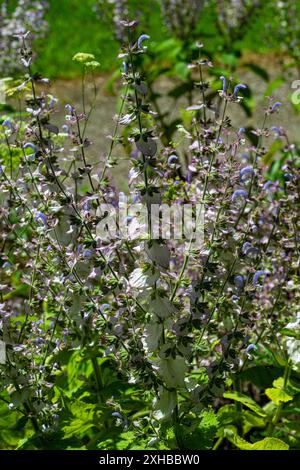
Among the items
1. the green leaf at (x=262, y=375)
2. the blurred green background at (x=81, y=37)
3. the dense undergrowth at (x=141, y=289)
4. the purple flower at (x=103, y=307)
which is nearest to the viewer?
the dense undergrowth at (x=141, y=289)

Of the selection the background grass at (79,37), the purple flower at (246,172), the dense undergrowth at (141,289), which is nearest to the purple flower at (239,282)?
the dense undergrowth at (141,289)

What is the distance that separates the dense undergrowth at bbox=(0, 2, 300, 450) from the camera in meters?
2.64

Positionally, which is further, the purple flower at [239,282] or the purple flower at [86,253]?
the purple flower at [239,282]

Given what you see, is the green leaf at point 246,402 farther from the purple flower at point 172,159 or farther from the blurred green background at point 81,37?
the blurred green background at point 81,37

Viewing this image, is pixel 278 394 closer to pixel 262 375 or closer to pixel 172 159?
pixel 262 375

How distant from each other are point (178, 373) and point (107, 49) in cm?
1140

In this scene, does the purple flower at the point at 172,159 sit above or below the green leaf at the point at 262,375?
above

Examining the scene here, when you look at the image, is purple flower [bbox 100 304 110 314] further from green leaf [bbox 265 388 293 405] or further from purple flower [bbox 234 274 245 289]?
green leaf [bbox 265 388 293 405]

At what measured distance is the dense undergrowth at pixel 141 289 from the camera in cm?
264

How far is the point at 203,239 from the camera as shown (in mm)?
2783

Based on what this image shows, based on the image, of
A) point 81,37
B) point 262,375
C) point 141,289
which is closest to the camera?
point 141,289

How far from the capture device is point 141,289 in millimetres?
2578

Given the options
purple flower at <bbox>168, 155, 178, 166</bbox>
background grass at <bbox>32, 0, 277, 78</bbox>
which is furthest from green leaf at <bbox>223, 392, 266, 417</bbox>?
background grass at <bbox>32, 0, 277, 78</bbox>

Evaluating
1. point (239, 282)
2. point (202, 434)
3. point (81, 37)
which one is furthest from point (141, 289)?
point (81, 37)
